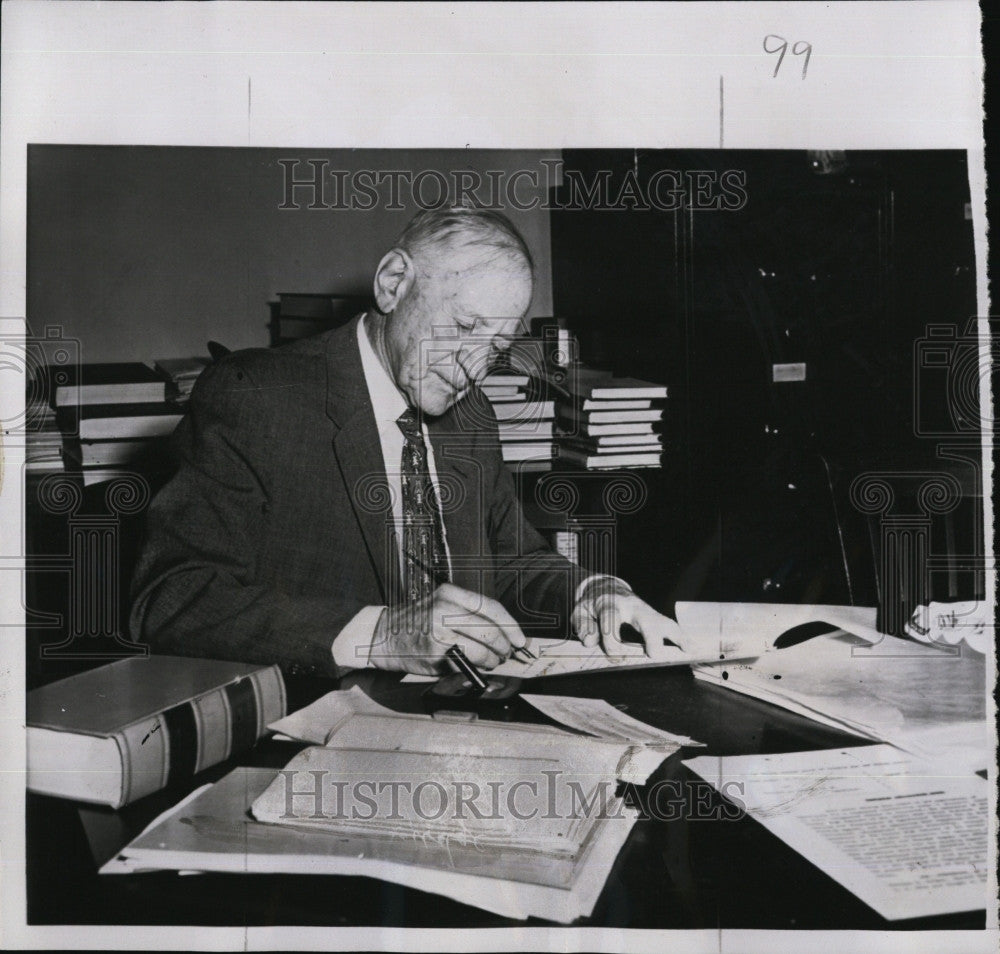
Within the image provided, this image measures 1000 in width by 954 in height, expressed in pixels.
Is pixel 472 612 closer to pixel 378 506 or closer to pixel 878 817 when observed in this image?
pixel 378 506

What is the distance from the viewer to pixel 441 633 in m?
1.13

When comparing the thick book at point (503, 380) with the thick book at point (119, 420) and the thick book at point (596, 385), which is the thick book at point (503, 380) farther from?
the thick book at point (119, 420)

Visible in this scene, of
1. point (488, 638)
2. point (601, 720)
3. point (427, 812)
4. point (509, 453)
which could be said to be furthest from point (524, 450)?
point (427, 812)

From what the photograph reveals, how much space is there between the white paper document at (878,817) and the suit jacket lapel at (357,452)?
437 mm

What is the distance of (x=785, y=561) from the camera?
1.18 m

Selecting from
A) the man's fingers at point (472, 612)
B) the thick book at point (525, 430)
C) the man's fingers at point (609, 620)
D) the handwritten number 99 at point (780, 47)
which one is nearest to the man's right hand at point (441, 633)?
the man's fingers at point (472, 612)

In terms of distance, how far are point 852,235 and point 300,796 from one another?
0.96 metres

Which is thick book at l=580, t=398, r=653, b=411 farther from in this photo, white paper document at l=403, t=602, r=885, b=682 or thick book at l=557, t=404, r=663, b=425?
white paper document at l=403, t=602, r=885, b=682

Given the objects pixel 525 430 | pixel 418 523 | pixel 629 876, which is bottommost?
pixel 629 876

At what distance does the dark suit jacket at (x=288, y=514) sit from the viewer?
3.64ft

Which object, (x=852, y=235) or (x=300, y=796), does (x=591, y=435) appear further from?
(x=300, y=796)

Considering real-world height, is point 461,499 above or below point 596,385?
below

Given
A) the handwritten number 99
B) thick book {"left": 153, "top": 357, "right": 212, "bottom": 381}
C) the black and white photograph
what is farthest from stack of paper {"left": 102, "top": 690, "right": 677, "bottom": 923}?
the handwritten number 99

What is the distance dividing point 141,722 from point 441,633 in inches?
13.9
